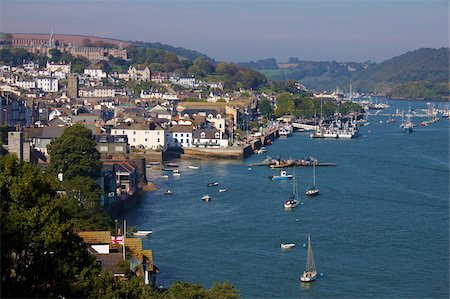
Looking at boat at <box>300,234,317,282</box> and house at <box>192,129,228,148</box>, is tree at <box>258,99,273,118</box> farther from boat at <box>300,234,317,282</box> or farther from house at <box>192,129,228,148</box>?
boat at <box>300,234,317,282</box>

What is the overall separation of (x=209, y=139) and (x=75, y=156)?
254 inches

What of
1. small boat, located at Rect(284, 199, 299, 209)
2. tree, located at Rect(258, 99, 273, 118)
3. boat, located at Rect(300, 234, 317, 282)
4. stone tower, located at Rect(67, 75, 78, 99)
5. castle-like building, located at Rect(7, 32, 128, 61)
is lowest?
boat, located at Rect(300, 234, 317, 282)

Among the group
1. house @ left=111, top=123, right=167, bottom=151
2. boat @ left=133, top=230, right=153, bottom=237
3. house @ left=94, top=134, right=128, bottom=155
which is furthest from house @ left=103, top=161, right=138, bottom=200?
house @ left=111, top=123, right=167, bottom=151

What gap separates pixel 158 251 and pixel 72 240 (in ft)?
11.6

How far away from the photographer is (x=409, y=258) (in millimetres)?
7035

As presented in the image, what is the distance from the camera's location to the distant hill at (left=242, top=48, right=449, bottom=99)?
48.8 meters

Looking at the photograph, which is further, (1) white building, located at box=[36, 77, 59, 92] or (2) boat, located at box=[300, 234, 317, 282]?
(1) white building, located at box=[36, 77, 59, 92]

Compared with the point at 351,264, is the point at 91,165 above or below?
above

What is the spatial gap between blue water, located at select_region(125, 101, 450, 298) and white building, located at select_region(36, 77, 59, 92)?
9.91 m

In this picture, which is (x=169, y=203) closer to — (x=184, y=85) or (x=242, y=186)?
(x=242, y=186)

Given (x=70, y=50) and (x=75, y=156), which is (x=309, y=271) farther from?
(x=70, y=50)

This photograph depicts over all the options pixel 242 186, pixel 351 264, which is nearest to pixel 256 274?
pixel 351 264

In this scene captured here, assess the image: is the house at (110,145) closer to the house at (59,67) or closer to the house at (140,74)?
the house at (59,67)

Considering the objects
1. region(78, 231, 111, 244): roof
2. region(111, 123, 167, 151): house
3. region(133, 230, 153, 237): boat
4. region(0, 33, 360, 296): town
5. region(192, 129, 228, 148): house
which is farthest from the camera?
region(192, 129, 228, 148): house
